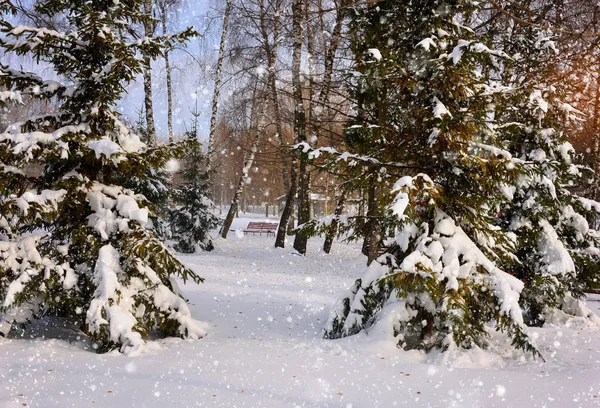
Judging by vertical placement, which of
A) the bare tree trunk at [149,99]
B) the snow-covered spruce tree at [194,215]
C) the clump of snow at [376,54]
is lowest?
the snow-covered spruce tree at [194,215]

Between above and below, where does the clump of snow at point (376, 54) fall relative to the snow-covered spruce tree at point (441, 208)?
above

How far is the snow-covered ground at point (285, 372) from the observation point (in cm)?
446

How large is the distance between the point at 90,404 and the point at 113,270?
2.00 metres

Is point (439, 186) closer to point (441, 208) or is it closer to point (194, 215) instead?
point (441, 208)

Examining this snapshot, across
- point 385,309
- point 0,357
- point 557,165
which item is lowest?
point 0,357

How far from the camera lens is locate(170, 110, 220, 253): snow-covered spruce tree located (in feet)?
56.5

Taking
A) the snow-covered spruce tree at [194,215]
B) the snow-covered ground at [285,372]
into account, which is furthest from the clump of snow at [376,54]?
the snow-covered spruce tree at [194,215]

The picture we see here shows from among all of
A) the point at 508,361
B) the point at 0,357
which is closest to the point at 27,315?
the point at 0,357

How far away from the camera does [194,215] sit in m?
17.5

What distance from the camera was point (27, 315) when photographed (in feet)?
18.9

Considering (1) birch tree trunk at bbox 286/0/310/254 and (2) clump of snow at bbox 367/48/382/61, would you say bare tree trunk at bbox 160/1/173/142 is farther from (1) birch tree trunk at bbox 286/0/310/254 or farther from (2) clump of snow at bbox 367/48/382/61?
(2) clump of snow at bbox 367/48/382/61

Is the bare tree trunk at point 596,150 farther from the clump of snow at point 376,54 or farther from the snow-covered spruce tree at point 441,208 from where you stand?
the clump of snow at point 376,54

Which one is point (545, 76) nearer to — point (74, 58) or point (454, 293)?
point (454, 293)

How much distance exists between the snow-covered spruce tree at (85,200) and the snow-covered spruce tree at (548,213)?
6.27 meters
